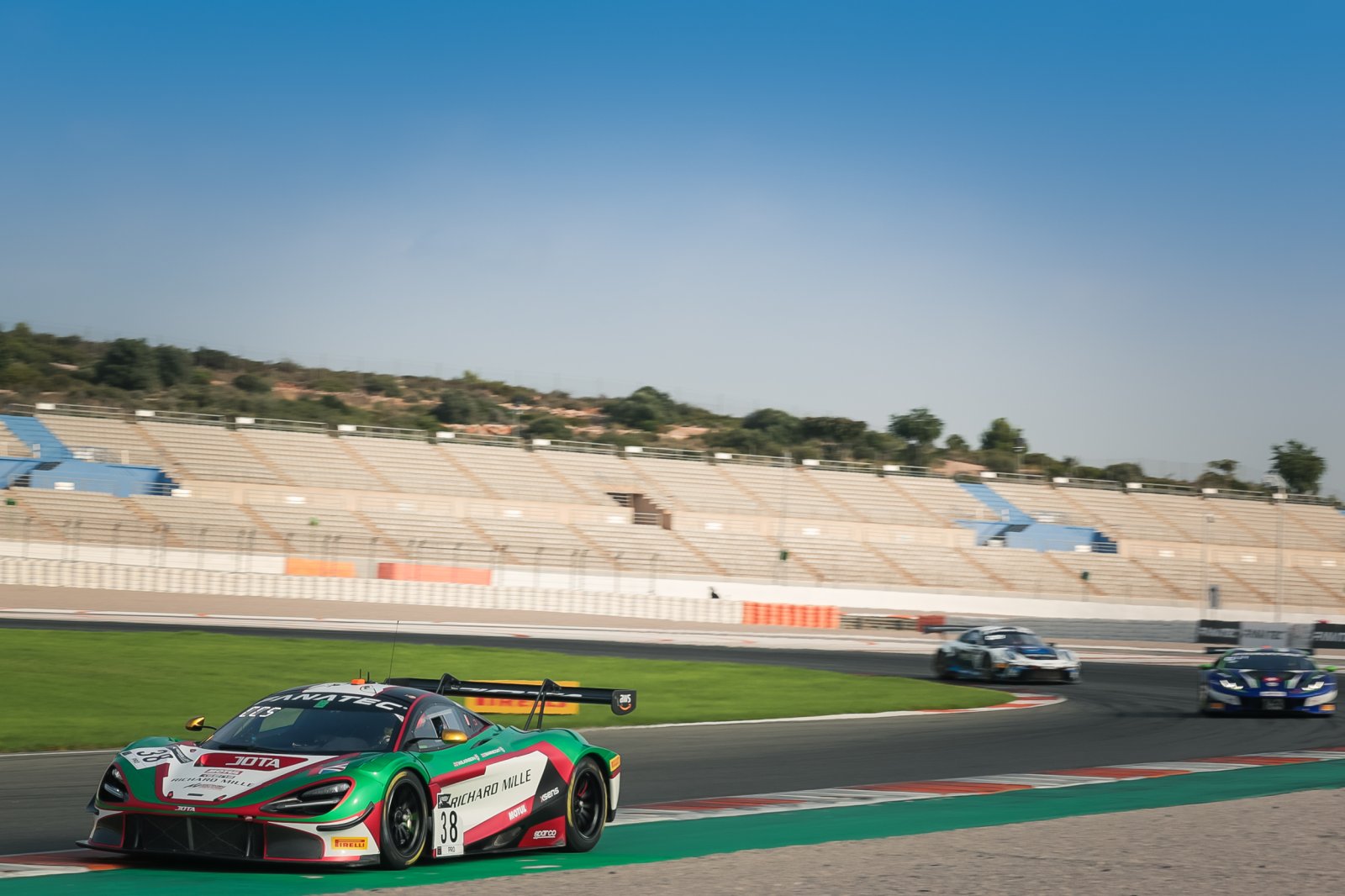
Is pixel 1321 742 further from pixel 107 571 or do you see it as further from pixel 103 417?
pixel 103 417

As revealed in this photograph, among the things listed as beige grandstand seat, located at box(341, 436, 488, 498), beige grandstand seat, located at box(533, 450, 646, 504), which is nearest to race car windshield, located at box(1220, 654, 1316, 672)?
beige grandstand seat, located at box(341, 436, 488, 498)

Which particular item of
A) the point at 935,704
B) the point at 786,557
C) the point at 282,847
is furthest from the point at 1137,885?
the point at 786,557

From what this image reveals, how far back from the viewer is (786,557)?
6228 centimetres

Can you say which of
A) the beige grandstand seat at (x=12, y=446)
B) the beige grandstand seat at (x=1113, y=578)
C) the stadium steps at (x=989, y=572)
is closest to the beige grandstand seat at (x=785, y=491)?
the stadium steps at (x=989, y=572)

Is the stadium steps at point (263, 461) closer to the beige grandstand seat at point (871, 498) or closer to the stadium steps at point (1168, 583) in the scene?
the beige grandstand seat at point (871, 498)

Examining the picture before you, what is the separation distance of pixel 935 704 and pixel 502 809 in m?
15.9

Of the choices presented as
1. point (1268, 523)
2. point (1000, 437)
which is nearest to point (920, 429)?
point (1000, 437)

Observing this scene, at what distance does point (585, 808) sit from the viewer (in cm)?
1020

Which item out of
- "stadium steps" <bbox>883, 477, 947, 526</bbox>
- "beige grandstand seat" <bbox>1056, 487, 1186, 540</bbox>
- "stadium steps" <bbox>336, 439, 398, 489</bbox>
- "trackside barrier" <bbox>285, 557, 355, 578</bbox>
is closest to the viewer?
"trackside barrier" <bbox>285, 557, 355, 578</bbox>

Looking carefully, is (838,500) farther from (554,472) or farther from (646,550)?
(646,550)

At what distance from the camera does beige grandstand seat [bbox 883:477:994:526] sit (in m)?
72.3

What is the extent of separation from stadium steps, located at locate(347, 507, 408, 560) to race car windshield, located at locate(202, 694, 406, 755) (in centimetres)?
4324

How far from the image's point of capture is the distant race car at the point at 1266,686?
75.7ft

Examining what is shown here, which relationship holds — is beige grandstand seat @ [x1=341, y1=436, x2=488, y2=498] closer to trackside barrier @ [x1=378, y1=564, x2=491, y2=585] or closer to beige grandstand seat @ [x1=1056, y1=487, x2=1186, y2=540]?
trackside barrier @ [x1=378, y1=564, x2=491, y2=585]
